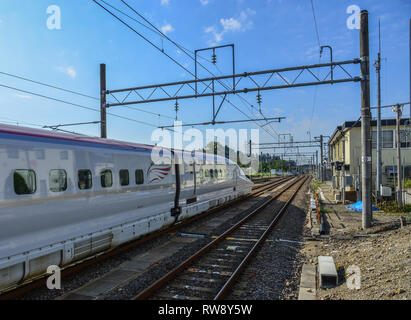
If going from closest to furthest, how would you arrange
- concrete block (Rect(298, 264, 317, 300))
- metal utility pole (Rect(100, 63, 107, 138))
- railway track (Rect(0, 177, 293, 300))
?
railway track (Rect(0, 177, 293, 300)) → concrete block (Rect(298, 264, 317, 300)) → metal utility pole (Rect(100, 63, 107, 138))

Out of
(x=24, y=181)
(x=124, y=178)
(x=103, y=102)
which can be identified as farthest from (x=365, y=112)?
(x=103, y=102)

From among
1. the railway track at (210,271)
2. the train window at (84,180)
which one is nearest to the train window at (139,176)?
the train window at (84,180)

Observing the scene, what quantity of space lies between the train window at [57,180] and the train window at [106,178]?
4.14ft

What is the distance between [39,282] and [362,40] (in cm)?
1282

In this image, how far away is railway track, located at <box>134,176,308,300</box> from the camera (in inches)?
246

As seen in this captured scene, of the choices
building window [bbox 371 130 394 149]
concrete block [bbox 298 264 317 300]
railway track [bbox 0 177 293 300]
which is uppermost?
building window [bbox 371 130 394 149]

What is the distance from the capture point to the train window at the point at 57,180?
6523 millimetres

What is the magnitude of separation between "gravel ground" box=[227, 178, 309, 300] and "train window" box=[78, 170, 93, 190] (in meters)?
4.17

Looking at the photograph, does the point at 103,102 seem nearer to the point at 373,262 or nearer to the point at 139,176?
the point at 139,176

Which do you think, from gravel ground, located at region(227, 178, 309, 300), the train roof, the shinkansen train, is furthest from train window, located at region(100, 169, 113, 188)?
gravel ground, located at region(227, 178, 309, 300)

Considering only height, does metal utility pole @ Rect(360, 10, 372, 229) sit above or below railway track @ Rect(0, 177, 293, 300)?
above

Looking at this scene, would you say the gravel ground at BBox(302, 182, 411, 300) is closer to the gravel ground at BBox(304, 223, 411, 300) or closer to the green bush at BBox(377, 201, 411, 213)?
the gravel ground at BBox(304, 223, 411, 300)

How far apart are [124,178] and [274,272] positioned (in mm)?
4839
